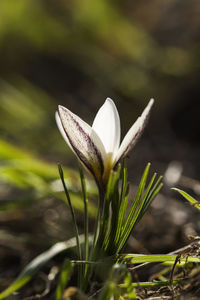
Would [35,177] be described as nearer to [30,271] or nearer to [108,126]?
[30,271]

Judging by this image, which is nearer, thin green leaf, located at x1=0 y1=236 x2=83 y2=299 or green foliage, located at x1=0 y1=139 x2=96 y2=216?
thin green leaf, located at x1=0 y1=236 x2=83 y2=299

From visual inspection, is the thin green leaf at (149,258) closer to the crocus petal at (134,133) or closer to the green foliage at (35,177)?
the crocus petal at (134,133)

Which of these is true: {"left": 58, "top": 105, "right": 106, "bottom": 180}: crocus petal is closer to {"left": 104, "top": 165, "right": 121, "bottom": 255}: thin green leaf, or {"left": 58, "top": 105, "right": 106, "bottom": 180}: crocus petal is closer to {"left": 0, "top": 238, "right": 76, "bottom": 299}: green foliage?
{"left": 104, "top": 165, "right": 121, "bottom": 255}: thin green leaf

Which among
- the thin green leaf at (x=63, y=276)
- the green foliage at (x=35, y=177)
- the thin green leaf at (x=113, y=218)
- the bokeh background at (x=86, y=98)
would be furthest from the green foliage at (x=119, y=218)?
the green foliage at (x=35, y=177)

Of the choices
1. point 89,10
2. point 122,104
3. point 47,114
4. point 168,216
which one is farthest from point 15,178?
point 89,10

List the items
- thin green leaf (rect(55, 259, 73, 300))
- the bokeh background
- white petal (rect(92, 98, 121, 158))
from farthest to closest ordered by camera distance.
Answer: the bokeh background, white petal (rect(92, 98, 121, 158)), thin green leaf (rect(55, 259, 73, 300))

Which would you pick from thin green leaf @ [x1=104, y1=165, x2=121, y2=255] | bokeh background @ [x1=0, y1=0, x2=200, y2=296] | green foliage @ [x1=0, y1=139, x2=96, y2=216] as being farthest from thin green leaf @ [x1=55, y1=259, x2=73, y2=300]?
green foliage @ [x1=0, y1=139, x2=96, y2=216]
